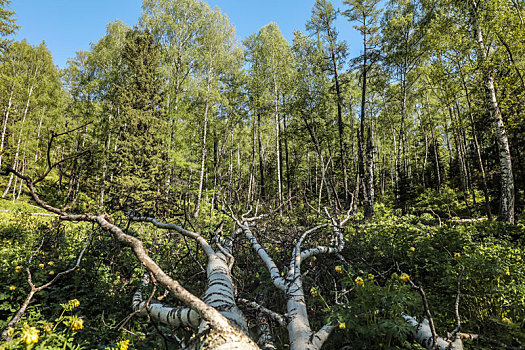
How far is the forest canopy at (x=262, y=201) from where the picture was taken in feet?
5.84

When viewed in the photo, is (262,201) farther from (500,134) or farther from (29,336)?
(500,134)

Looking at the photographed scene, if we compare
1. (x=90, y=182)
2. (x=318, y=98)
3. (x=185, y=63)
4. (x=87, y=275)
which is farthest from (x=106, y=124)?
(x=87, y=275)

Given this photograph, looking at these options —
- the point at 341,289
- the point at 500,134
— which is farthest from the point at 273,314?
the point at 500,134

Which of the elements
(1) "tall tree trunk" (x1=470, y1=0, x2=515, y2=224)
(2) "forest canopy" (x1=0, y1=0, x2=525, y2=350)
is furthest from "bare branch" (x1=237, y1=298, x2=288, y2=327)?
(1) "tall tree trunk" (x1=470, y1=0, x2=515, y2=224)

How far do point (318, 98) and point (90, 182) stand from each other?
18074 millimetres

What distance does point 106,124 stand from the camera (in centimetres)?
1658

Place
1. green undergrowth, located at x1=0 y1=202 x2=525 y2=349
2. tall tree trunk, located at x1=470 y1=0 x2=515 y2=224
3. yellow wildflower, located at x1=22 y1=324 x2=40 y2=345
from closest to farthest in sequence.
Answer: yellow wildflower, located at x1=22 y1=324 x2=40 y2=345
green undergrowth, located at x1=0 y1=202 x2=525 y2=349
tall tree trunk, located at x1=470 y1=0 x2=515 y2=224

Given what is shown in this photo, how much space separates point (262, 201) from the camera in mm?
5207

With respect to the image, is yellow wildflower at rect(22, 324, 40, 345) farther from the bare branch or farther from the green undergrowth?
the bare branch

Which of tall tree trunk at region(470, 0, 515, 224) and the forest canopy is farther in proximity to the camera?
tall tree trunk at region(470, 0, 515, 224)

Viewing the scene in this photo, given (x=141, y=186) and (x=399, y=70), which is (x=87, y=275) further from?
(x=399, y=70)

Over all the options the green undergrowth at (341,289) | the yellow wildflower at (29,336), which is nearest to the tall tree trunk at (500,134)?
the green undergrowth at (341,289)

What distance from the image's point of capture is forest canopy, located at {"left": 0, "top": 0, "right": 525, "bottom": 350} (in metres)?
1.78

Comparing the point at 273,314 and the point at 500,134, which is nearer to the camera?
the point at 273,314
